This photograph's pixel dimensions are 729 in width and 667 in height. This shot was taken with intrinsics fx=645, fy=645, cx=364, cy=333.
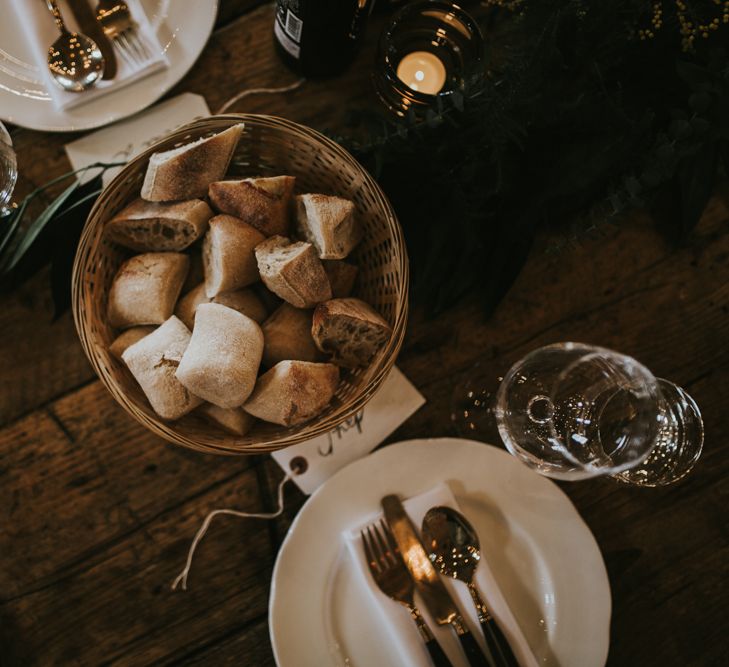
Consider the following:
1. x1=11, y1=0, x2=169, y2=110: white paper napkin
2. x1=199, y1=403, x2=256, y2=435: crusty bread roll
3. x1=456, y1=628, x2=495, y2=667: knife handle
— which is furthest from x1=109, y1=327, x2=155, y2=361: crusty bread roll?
x1=456, y1=628, x2=495, y2=667: knife handle

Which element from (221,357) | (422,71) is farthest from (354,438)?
(422,71)

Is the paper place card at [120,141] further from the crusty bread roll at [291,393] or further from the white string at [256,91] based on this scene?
the crusty bread roll at [291,393]

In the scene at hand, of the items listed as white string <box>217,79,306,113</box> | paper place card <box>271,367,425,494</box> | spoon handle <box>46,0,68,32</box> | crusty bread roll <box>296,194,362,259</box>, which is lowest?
paper place card <box>271,367,425,494</box>

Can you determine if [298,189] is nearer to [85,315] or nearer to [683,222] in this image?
[85,315]

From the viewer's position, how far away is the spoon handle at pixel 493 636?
78 cm

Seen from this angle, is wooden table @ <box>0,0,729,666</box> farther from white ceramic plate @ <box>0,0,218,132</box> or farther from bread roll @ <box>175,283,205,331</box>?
bread roll @ <box>175,283,205,331</box>

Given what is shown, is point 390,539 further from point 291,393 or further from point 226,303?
point 226,303

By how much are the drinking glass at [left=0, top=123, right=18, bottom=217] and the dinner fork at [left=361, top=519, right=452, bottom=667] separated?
622mm

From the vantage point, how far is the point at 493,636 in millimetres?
784

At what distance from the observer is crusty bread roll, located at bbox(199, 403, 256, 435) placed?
76 centimetres

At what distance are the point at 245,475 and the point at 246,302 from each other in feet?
0.80

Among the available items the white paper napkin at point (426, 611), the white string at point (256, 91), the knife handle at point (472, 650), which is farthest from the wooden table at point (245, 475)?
the knife handle at point (472, 650)

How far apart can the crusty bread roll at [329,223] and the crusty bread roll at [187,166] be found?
0.35 ft

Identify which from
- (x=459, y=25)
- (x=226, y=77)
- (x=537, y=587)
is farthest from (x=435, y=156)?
(x=537, y=587)
